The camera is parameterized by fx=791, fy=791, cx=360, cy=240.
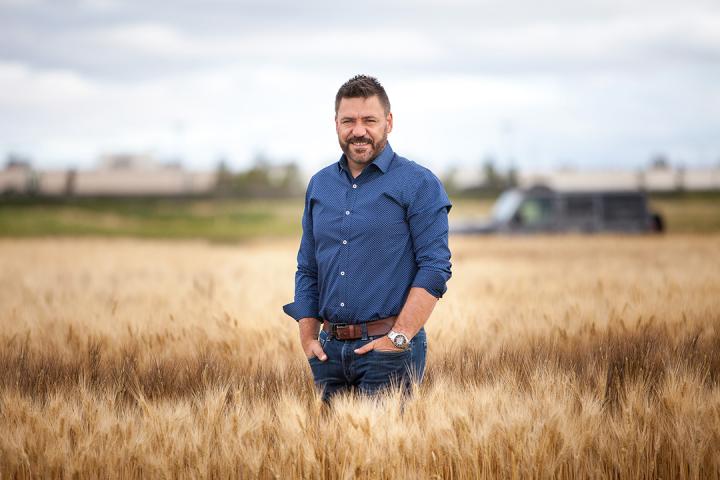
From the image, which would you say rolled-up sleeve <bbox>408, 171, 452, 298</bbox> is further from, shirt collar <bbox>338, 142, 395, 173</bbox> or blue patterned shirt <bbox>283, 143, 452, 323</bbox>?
shirt collar <bbox>338, 142, 395, 173</bbox>

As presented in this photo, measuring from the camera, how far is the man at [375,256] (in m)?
3.59

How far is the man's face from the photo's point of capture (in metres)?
3.60

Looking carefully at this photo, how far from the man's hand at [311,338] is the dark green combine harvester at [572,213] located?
62.3 ft

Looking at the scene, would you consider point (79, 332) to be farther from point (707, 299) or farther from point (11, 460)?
point (707, 299)

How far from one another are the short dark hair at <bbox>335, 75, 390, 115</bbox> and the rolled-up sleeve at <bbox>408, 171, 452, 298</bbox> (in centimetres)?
42

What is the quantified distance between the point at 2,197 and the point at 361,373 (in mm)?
60182

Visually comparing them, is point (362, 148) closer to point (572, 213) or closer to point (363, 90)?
point (363, 90)

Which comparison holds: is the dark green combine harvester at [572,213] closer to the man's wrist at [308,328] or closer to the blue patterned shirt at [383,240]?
the man's wrist at [308,328]

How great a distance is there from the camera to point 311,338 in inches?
153

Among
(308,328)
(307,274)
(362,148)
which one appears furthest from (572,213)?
(362,148)

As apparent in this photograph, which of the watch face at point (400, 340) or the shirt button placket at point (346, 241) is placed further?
the shirt button placket at point (346, 241)

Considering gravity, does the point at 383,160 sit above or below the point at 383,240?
above

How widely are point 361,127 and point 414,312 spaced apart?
2.87 feet

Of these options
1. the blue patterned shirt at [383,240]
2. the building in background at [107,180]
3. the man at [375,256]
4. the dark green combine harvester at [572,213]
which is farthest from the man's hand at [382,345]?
the building in background at [107,180]
